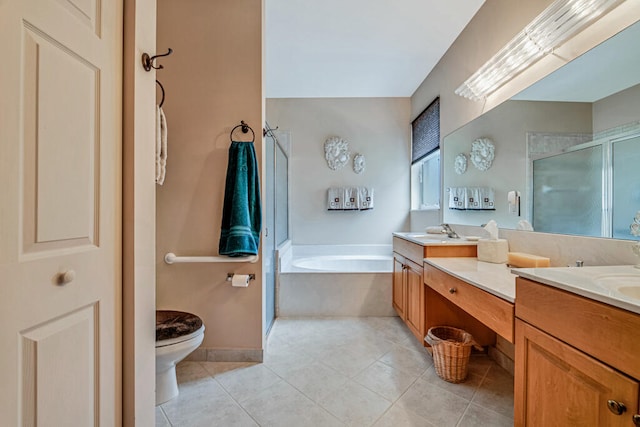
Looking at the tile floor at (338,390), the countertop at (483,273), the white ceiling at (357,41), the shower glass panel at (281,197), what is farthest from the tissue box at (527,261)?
the shower glass panel at (281,197)

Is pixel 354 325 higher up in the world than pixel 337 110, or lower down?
lower down

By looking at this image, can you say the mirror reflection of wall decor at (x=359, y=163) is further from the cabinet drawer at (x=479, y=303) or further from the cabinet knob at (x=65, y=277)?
the cabinet knob at (x=65, y=277)

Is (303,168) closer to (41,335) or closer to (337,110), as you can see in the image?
(337,110)

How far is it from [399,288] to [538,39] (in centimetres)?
194

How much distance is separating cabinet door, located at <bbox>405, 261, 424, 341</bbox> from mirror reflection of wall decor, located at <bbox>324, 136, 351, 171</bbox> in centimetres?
189

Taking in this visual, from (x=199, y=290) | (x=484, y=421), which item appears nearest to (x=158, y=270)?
(x=199, y=290)

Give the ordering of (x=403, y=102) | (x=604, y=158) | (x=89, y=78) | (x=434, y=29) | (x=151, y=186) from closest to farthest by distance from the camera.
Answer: (x=89, y=78)
(x=151, y=186)
(x=604, y=158)
(x=434, y=29)
(x=403, y=102)

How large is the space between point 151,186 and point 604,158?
6.05ft

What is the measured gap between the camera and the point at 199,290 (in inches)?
75.7

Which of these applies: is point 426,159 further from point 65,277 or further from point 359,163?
point 65,277

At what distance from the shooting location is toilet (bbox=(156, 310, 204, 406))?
1413mm

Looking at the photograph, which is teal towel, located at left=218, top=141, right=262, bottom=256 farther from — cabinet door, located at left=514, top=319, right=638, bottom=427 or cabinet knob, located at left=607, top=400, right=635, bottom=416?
cabinet knob, located at left=607, top=400, right=635, bottom=416

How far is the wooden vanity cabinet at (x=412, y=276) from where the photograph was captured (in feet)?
6.32

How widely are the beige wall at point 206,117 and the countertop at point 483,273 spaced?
1244 millimetres
